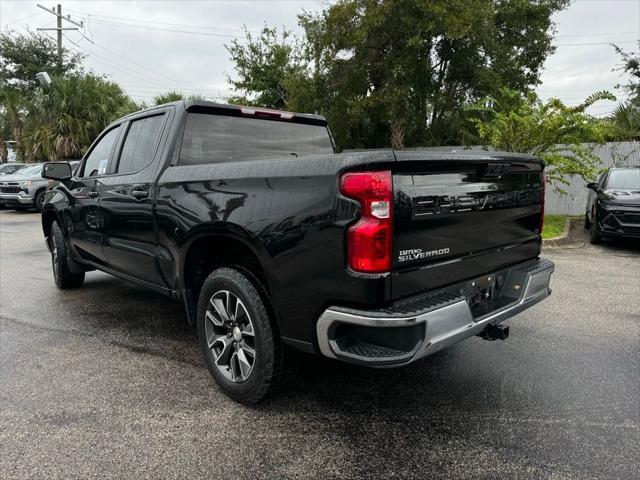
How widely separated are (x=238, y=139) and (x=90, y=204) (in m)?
1.71

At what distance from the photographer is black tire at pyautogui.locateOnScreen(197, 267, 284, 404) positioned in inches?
109

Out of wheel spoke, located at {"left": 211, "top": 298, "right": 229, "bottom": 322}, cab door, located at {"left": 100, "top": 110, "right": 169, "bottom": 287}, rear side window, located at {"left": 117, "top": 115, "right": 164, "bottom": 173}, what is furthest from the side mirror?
wheel spoke, located at {"left": 211, "top": 298, "right": 229, "bottom": 322}

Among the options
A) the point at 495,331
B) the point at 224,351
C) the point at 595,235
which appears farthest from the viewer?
the point at 595,235

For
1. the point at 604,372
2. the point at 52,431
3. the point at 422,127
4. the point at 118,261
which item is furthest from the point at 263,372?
the point at 422,127

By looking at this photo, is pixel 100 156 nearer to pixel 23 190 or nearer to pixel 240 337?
pixel 240 337

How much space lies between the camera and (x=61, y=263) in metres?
5.61

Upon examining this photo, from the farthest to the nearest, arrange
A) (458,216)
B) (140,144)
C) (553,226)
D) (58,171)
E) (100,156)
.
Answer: (553,226) → (58,171) → (100,156) → (140,144) → (458,216)

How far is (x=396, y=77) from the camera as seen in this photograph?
15148mm

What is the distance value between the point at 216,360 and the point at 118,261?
5.35ft

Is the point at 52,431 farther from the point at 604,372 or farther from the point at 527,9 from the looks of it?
the point at 527,9

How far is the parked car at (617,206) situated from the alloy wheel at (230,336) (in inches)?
306

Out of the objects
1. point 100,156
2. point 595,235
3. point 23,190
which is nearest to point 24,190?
point 23,190

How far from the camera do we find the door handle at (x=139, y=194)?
11.9 ft

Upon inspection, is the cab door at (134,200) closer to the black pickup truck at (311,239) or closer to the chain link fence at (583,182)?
the black pickup truck at (311,239)
